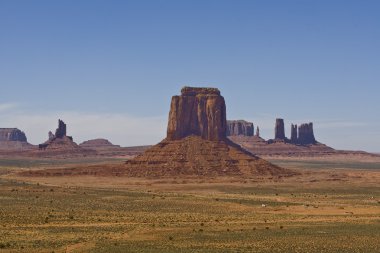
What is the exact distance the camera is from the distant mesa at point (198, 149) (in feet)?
417

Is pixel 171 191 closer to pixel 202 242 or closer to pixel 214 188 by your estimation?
pixel 214 188

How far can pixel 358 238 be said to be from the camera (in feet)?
150

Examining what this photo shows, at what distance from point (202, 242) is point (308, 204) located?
116ft

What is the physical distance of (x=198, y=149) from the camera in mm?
131875

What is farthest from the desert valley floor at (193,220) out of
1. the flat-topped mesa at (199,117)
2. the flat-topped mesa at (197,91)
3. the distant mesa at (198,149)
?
the flat-topped mesa at (197,91)

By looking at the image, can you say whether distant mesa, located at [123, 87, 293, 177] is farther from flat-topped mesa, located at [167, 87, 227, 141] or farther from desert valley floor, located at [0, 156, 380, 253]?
desert valley floor, located at [0, 156, 380, 253]

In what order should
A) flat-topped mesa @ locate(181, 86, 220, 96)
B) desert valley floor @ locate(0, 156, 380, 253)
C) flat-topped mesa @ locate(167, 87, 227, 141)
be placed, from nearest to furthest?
1. desert valley floor @ locate(0, 156, 380, 253)
2. flat-topped mesa @ locate(167, 87, 227, 141)
3. flat-topped mesa @ locate(181, 86, 220, 96)

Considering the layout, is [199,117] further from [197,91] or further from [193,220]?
[193,220]

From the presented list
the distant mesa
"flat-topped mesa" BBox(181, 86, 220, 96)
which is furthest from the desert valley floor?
"flat-topped mesa" BBox(181, 86, 220, 96)

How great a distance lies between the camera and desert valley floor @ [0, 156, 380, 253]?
41906 millimetres

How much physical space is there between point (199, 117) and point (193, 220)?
8083 cm

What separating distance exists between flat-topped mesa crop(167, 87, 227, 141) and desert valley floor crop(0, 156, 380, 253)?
3421 centimetres

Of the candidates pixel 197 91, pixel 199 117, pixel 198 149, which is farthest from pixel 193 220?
pixel 197 91

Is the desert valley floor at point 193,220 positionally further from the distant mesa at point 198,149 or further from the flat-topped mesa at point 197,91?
the flat-topped mesa at point 197,91
